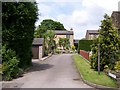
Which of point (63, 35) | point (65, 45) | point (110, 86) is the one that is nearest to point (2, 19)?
point (110, 86)

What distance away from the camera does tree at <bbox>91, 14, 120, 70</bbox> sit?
23109 millimetres

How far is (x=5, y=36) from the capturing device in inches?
886

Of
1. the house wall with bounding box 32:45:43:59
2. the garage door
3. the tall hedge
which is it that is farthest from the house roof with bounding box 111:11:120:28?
the garage door

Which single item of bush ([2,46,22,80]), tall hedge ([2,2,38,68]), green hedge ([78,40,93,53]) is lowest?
bush ([2,46,22,80])

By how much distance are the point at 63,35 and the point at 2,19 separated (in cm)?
6801

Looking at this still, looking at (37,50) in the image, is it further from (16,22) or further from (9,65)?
(9,65)

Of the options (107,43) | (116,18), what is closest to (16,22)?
(107,43)

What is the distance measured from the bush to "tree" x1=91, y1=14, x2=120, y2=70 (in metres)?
6.82

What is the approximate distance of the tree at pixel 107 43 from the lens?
910 inches

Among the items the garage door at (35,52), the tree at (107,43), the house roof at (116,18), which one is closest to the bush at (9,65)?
the tree at (107,43)

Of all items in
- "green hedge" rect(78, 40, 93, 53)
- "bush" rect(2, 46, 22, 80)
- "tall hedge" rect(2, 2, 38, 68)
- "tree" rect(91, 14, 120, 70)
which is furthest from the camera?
"green hedge" rect(78, 40, 93, 53)

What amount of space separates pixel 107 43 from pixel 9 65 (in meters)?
8.46

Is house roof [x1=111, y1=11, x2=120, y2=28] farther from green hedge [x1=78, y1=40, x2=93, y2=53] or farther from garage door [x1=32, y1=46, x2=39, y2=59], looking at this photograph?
green hedge [x1=78, y1=40, x2=93, y2=53]

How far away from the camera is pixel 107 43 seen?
931 inches
